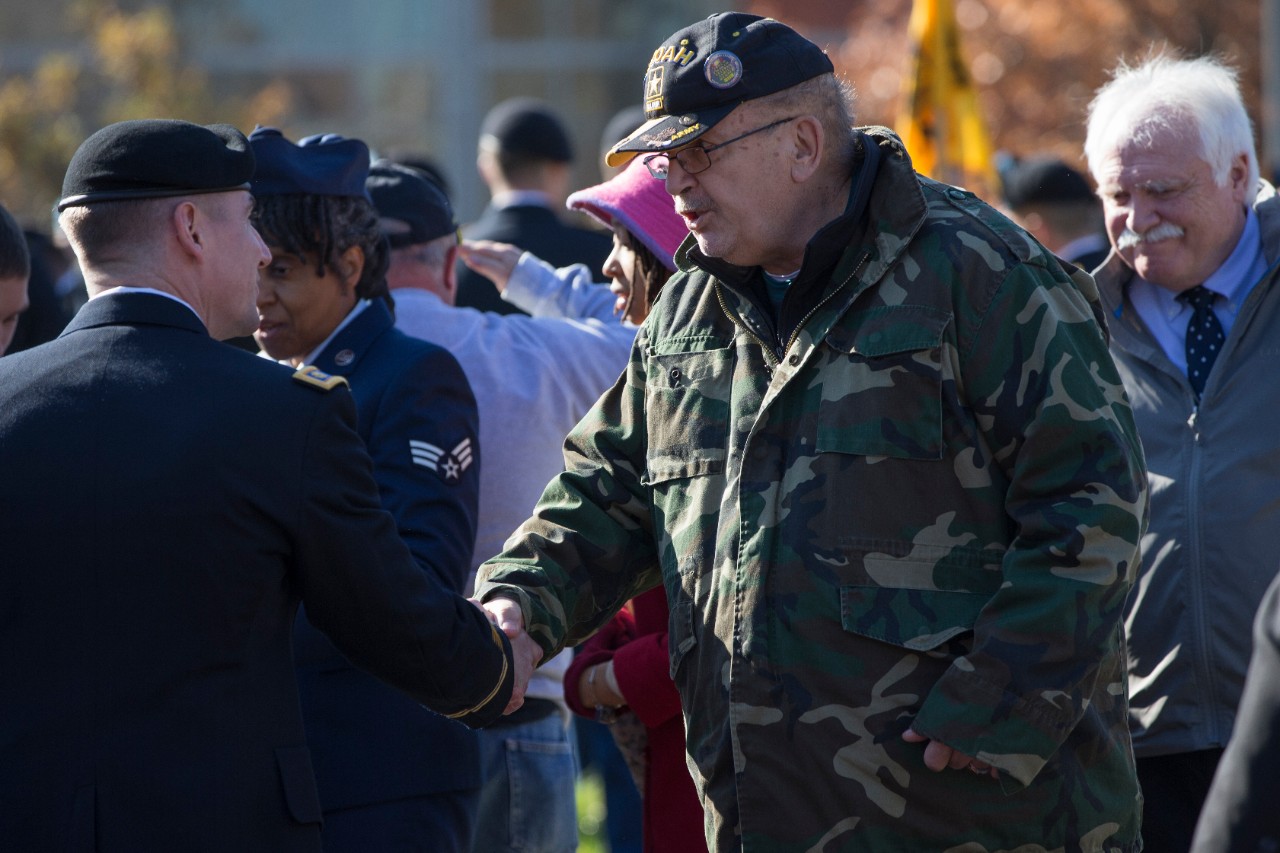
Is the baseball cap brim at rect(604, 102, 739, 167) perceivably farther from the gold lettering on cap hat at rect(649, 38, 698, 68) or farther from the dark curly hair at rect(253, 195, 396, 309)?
the dark curly hair at rect(253, 195, 396, 309)

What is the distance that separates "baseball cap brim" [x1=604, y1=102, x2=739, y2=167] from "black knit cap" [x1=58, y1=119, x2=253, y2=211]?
0.74m

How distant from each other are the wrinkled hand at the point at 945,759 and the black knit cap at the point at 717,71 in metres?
1.15

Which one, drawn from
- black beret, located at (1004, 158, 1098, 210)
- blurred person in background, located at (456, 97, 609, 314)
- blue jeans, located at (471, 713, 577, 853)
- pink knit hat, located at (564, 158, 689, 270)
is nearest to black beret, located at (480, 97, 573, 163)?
blurred person in background, located at (456, 97, 609, 314)

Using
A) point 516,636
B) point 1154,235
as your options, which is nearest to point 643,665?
point 516,636

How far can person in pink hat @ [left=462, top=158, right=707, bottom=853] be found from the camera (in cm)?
344

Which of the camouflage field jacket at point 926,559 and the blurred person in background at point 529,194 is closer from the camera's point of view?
the camouflage field jacket at point 926,559

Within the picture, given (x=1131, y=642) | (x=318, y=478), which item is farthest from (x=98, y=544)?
(x=1131, y=642)

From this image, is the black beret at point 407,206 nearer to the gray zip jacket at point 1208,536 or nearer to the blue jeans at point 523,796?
the blue jeans at point 523,796

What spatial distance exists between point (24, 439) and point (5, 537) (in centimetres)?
16

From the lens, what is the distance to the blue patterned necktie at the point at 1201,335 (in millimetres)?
3812

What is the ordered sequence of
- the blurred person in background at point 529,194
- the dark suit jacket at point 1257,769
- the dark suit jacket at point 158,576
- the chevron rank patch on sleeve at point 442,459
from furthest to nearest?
the blurred person in background at point 529,194
the chevron rank patch on sleeve at point 442,459
the dark suit jacket at point 158,576
the dark suit jacket at point 1257,769

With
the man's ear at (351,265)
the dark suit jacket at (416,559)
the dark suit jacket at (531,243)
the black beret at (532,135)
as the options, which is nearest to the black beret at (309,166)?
the man's ear at (351,265)

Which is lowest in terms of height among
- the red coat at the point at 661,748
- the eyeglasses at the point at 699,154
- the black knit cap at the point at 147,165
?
the red coat at the point at 661,748

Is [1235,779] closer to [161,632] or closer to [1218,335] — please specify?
[161,632]
